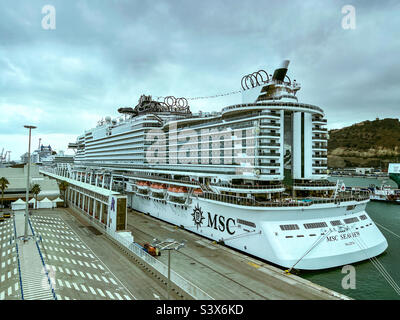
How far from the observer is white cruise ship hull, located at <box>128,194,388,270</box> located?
2108cm

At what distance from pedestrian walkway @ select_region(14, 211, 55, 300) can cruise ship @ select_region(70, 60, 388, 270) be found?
15755mm

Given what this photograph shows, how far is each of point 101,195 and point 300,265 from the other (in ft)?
85.4

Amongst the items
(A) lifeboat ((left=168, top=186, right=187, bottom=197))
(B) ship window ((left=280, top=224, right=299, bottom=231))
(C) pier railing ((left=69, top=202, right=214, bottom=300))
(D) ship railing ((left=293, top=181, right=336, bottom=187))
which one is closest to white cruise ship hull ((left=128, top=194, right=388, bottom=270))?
(B) ship window ((left=280, top=224, right=299, bottom=231))

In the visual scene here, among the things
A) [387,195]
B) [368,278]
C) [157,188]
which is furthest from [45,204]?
[387,195]

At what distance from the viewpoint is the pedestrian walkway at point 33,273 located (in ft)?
50.9

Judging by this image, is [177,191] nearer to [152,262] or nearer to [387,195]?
[152,262]

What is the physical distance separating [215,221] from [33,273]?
55.4 ft

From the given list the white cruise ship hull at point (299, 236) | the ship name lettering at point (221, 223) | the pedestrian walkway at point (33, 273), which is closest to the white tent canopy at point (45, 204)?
the pedestrian walkway at point (33, 273)

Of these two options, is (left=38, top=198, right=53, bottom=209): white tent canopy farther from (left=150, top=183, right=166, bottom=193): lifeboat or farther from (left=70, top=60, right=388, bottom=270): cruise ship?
(left=150, top=183, right=166, bottom=193): lifeboat

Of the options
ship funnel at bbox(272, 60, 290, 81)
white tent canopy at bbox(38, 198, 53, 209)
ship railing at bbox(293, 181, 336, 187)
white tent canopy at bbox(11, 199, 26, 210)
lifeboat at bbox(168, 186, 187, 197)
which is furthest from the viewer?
white tent canopy at bbox(38, 198, 53, 209)

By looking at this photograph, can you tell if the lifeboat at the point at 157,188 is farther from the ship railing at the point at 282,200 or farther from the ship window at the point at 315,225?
the ship window at the point at 315,225

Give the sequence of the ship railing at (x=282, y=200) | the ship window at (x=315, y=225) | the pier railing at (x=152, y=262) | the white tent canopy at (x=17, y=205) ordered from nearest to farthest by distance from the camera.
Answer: the pier railing at (x=152, y=262) < the ship railing at (x=282, y=200) < the ship window at (x=315, y=225) < the white tent canopy at (x=17, y=205)

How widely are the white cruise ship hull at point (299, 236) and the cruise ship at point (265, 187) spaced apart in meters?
0.09
